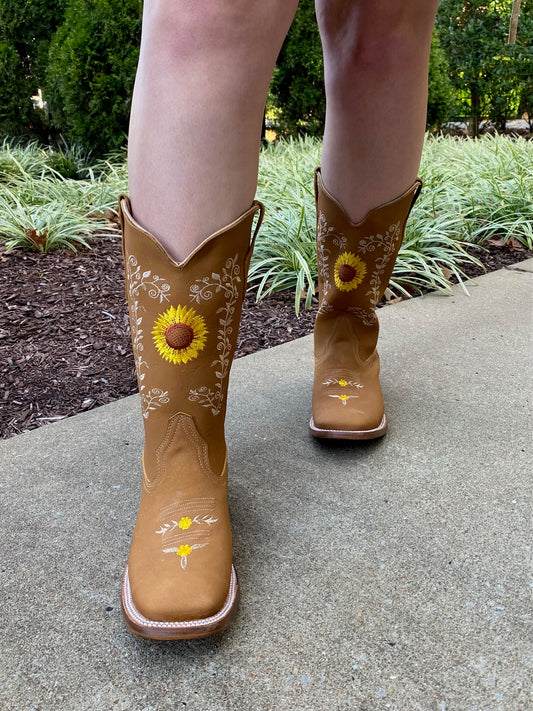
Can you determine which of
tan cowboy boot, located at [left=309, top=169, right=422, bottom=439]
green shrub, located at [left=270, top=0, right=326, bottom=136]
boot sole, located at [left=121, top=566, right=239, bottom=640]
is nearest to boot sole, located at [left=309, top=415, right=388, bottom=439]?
tan cowboy boot, located at [left=309, top=169, right=422, bottom=439]

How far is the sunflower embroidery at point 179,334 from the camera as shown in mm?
A: 779

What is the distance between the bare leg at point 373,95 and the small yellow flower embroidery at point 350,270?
78mm

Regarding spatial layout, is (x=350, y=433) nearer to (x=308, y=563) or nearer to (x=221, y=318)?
(x=308, y=563)

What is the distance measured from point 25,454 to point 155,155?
69cm

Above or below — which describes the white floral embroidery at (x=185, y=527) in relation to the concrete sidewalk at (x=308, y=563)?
above

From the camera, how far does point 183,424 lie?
2.69 feet

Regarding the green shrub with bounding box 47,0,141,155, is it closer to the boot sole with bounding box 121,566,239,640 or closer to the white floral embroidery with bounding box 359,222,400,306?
the white floral embroidery with bounding box 359,222,400,306

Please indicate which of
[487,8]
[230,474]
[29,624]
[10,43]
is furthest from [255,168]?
[487,8]

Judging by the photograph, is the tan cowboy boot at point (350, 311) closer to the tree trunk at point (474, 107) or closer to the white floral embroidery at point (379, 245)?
the white floral embroidery at point (379, 245)

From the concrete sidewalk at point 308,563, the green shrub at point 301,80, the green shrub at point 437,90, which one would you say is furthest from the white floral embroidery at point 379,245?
the green shrub at point 437,90

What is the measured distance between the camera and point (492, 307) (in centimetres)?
197

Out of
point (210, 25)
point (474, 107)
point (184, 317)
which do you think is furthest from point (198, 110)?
point (474, 107)

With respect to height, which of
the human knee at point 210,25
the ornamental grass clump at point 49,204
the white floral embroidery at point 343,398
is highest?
the human knee at point 210,25

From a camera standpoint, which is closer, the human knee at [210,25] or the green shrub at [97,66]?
the human knee at [210,25]
